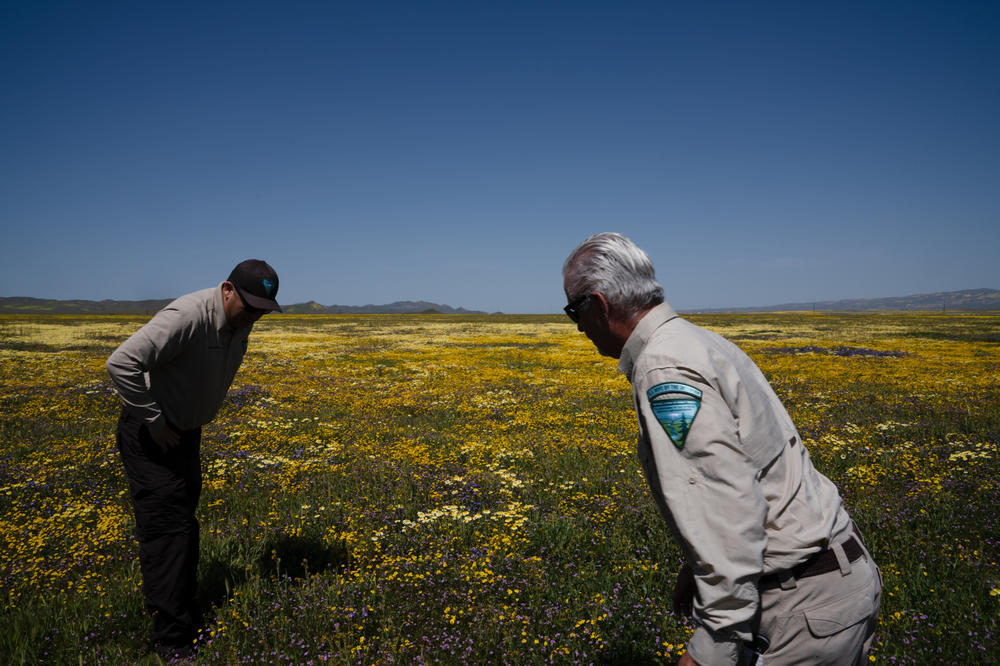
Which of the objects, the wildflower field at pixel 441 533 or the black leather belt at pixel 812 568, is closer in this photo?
the black leather belt at pixel 812 568

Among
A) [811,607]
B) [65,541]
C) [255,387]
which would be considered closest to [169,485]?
[65,541]

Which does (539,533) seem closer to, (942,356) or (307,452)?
(307,452)

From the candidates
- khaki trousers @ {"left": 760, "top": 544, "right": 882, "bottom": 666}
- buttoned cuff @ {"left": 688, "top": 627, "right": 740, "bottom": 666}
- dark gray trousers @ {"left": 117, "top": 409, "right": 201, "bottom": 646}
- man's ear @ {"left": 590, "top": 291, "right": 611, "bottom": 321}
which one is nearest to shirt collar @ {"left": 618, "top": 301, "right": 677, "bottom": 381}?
man's ear @ {"left": 590, "top": 291, "right": 611, "bottom": 321}

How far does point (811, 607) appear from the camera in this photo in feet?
6.06

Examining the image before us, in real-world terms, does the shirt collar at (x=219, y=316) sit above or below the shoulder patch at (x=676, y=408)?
above

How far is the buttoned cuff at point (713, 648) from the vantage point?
64.8 inches

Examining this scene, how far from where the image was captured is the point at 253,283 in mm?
3896

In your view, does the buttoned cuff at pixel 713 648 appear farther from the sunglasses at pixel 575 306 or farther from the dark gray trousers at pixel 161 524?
the dark gray trousers at pixel 161 524

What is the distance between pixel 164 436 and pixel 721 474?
4.23 meters

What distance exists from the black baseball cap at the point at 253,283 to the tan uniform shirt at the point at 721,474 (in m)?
3.27

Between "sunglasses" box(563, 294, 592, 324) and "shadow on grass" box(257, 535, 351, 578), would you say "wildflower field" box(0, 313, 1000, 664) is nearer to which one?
"shadow on grass" box(257, 535, 351, 578)

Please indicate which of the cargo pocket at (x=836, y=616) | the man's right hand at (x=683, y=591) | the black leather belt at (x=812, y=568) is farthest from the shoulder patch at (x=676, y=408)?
the man's right hand at (x=683, y=591)

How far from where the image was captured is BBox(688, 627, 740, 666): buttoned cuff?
1.65 meters

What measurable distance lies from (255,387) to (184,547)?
48.0ft
